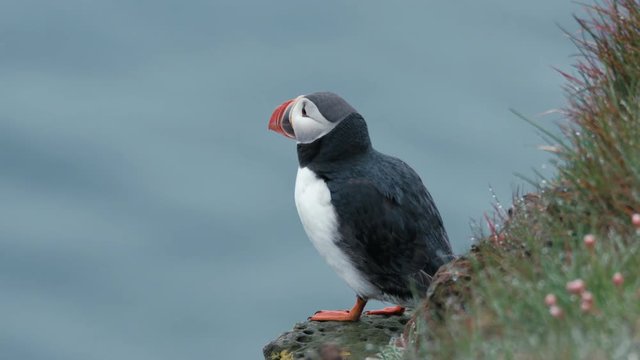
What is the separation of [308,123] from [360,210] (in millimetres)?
735

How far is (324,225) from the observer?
28.8ft

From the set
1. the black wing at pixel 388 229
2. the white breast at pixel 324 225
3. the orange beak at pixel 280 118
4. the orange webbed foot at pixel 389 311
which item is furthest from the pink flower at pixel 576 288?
the orange beak at pixel 280 118

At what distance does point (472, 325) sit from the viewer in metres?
5.12

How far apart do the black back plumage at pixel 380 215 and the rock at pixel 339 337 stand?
11.5 inches

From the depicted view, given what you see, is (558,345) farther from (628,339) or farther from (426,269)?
(426,269)

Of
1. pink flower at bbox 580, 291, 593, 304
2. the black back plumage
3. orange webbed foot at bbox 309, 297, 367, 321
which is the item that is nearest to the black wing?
the black back plumage

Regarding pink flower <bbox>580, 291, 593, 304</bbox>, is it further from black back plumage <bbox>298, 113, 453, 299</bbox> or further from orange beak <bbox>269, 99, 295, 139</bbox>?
orange beak <bbox>269, 99, 295, 139</bbox>

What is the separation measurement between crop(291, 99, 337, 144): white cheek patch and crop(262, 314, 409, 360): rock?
1.32m

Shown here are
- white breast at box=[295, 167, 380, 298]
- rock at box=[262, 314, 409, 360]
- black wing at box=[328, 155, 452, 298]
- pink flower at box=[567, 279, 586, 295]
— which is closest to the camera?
pink flower at box=[567, 279, 586, 295]

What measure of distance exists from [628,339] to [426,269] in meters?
4.01

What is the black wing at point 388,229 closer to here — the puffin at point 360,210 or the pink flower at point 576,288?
the puffin at point 360,210

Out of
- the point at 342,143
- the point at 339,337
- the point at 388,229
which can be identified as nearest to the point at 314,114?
the point at 342,143

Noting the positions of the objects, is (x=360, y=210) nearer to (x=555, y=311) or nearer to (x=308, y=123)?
(x=308, y=123)

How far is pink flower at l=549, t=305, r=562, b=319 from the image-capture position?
4695 millimetres
